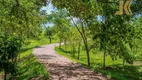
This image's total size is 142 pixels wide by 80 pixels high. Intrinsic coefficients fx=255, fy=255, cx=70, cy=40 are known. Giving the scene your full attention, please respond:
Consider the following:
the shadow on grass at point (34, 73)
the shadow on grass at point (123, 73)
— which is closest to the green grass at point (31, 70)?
the shadow on grass at point (34, 73)

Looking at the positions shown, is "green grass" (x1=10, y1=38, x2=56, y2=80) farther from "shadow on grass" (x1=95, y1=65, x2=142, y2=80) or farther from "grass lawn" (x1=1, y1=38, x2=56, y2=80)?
"shadow on grass" (x1=95, y1=65, x2=142, y2=80)

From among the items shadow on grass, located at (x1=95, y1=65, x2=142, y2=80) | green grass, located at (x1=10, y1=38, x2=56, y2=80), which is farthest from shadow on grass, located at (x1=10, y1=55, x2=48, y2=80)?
shadow on grass, located at (x1=95, y1=65, x2=142, y2=80)

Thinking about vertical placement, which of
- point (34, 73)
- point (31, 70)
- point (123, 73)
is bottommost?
point (123, 73)

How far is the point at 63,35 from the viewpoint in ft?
168

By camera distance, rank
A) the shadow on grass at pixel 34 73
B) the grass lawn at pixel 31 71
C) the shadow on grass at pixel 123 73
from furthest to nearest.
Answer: the shadow on grass at pixel 123 73, the grass lawn at pixel 31 71, the shadow on grass at pixel 34 73

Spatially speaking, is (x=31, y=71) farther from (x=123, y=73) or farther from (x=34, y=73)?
(x=123, y=73)

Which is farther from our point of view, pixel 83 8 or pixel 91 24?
pixel 91 24

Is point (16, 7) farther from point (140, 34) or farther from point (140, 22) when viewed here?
point (140, 22)

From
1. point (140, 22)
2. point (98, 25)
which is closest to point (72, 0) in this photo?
point (98, 25)

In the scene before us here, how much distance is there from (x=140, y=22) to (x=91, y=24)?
5.12 metres

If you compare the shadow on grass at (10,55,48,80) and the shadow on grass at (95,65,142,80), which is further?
the shadow on grass at (95,65,142,80)

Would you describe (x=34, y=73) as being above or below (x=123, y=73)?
above

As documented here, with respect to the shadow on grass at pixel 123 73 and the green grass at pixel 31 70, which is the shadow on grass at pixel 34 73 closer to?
the green grass at pixel 31 70

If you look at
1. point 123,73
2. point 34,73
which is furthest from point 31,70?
point 123,73
